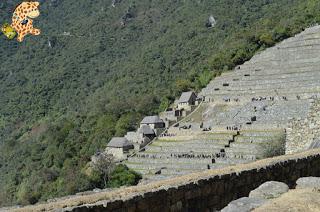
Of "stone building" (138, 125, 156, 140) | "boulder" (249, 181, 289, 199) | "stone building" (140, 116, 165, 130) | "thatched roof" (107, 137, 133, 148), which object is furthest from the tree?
"boulder" (249, 181, 289, 199)

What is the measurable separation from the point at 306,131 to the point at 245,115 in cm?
2480

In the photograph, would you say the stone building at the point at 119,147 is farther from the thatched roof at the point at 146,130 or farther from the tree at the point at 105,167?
the tree at the point at 105,167

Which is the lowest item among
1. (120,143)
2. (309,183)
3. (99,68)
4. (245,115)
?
(120,143)

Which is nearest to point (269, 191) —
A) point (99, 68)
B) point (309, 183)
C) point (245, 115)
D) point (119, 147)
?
point (309, 183)

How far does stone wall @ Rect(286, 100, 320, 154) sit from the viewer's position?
624 inches

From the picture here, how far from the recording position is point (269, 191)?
7.47m

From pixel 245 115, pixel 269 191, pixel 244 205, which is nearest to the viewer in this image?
pixel 244 205

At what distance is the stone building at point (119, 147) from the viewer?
4826 cm

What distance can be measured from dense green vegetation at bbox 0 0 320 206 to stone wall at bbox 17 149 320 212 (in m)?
25.1

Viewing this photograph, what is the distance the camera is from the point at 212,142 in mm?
36219

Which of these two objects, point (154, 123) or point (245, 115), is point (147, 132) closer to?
point (154, 123)

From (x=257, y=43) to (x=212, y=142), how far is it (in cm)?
3807

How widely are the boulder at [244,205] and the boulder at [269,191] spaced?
440 millimetres

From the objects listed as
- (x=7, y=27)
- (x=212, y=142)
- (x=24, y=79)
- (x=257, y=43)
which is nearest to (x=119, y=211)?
(x=7, y=27)
